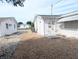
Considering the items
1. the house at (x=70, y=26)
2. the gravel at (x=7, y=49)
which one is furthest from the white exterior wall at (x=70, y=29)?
the gravel at (x=7, y=49)

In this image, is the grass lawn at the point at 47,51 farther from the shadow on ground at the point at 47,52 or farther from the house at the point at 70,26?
the house at the point at 70,26

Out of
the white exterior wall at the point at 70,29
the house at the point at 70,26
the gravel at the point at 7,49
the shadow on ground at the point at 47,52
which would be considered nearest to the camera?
the shadow on ground at the point at 47,52

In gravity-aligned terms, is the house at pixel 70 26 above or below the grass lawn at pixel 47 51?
above

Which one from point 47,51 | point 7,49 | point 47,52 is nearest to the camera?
point 47,52

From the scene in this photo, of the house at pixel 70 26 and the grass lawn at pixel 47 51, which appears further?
the house at pixel 70 26

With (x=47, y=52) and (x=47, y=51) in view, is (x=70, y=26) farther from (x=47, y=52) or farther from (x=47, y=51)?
(x=47, y=52)

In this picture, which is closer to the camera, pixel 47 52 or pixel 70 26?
pixel 47 52

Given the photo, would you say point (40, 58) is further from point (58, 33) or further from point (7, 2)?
point (58, 33)

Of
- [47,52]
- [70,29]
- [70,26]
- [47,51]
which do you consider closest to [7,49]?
[47,51]

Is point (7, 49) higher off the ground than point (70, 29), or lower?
lower

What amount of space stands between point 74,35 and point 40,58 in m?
8.22

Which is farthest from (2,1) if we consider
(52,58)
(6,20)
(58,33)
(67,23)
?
(6,20)

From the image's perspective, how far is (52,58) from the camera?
7168 mm

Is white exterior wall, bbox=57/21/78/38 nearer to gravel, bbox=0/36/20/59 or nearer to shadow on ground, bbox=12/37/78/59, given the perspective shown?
shadow on ground, bbox=12/37/78/59
